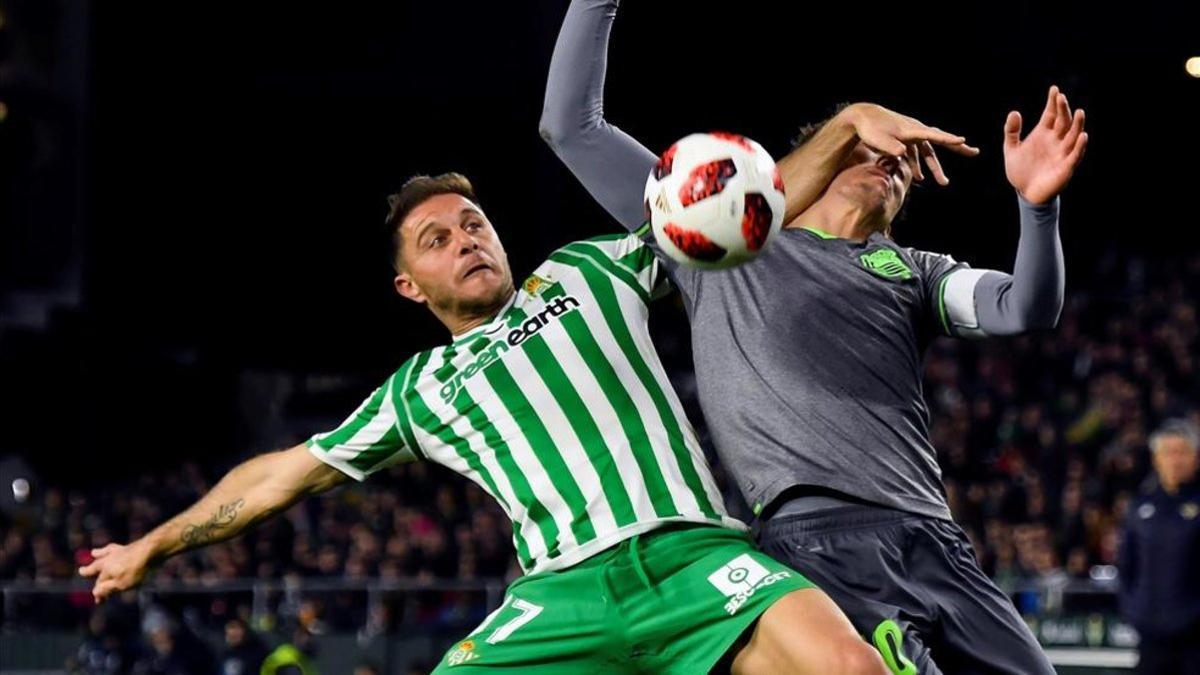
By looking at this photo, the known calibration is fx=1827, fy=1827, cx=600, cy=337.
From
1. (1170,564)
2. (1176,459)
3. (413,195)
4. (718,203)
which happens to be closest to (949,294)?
(718,203)

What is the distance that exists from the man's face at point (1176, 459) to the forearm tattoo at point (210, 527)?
5.51 metres

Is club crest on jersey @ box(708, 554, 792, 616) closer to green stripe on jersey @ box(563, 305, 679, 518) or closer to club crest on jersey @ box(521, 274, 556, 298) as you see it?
green stripe on jersey @ box(563, 305, 679, 518)

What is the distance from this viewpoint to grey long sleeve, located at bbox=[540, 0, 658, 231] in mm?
5219

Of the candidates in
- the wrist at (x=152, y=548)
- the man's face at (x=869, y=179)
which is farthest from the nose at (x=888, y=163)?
the wrist at (x=152, y=548)

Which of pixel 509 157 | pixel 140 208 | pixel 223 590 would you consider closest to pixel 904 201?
pixel 223 590

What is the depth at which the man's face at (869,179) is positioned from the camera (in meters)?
5.02

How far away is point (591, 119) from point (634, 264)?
0.44 metres

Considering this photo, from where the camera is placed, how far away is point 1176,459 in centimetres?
923

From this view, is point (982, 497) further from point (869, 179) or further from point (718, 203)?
point (718, 203)

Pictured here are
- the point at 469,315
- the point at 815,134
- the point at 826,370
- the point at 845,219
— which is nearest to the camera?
the point at 826,370

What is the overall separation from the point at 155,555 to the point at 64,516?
1591 centimetres

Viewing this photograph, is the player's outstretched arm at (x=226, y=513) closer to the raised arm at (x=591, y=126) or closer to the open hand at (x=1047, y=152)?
the raised arm at (x=591, y=126)

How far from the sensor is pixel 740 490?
4.91m

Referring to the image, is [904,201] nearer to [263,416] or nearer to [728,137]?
[728,137]
